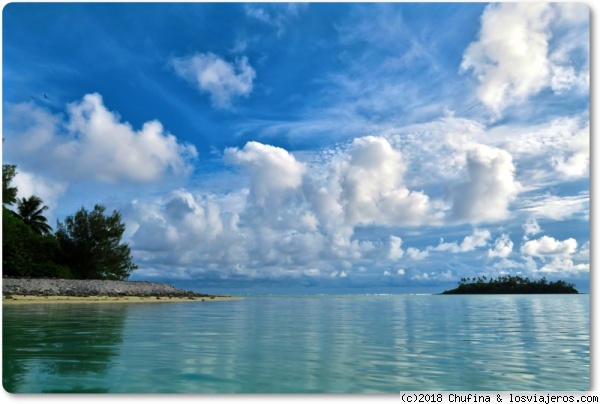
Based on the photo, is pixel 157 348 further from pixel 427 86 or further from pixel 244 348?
pixel 427 86

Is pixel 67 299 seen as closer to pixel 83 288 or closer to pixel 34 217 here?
pixel 83 288

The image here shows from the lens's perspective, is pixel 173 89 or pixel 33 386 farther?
pixel 173 89

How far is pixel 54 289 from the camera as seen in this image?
3167 centimetres

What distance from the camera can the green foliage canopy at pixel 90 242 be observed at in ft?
135

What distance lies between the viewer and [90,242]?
137ft

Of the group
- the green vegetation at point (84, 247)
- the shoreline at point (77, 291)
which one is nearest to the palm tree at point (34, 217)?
the green vegetation at point (84, 247)

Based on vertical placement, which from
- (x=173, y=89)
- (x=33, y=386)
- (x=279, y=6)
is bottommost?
(x=33, y=386)

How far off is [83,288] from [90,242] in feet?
27.4

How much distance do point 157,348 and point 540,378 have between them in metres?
7.34

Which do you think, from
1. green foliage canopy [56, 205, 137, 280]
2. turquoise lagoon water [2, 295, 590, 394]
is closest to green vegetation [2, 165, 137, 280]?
green foliage canopy [56, 205, 137, 280]

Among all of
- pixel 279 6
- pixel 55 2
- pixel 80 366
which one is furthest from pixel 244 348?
pixel 55 2

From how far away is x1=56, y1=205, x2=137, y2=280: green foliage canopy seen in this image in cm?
4125

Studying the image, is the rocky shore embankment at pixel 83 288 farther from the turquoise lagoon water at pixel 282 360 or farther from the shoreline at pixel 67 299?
the turquoise lagoon water at pixel 282 360

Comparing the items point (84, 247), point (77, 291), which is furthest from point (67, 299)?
point (84, 247)
